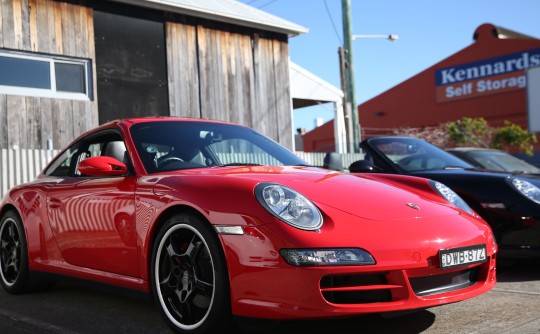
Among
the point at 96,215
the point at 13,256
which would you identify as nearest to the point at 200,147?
the point at 96,215

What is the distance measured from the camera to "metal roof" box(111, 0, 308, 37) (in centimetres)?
1257

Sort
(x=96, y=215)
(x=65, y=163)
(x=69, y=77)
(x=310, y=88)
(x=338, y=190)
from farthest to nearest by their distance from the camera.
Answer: (x=310, y=88)
(x=69, y=77)
(x=65, y=163)
(x=96, y=215)
(x=338, y=190)

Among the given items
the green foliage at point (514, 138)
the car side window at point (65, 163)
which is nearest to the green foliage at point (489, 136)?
the green foliage at point (514, 138)

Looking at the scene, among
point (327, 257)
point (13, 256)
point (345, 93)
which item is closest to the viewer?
point (327, 257)

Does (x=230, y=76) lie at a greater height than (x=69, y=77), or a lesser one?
greater

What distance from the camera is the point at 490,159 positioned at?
7.85 metres

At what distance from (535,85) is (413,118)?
15.1 meters

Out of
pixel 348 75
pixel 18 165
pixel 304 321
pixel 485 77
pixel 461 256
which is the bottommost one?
pixel 304 321

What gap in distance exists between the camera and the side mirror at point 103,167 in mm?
3861

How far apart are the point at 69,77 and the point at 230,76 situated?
150 inches

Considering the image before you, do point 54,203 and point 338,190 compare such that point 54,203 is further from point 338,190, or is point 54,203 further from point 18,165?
point 18,165

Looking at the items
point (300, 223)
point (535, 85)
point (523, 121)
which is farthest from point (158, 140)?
point (523, 121)

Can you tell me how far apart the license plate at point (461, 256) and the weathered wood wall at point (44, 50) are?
9143 mm

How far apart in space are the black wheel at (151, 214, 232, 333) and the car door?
0.29m
